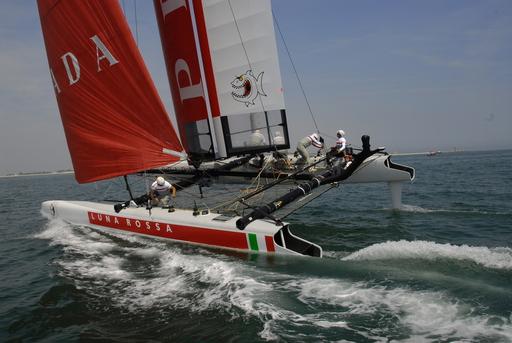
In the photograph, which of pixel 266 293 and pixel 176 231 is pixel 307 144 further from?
pixel 266 293

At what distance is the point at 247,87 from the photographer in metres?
9.45

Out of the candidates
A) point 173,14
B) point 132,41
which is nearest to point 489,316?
point 132,41

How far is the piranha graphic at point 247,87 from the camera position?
940 cm

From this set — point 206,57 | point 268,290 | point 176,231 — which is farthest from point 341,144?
point 268,290

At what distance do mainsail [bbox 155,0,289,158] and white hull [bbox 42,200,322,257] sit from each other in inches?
105

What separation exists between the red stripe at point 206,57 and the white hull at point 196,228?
3.03 meters

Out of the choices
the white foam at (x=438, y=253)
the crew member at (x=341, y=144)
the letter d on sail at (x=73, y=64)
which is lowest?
the white foam at (x=438, y=253)

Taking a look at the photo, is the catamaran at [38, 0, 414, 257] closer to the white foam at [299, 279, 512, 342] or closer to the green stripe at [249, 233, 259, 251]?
the green stripe at [249, 233, 259, 251]

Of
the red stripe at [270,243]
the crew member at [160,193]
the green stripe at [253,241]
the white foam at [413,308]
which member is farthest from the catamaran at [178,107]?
the white foam at [413,308]

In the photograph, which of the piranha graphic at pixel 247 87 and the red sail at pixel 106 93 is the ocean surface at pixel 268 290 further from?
the piranha graphic at pixel 247 87

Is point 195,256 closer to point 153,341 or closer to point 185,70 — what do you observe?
point 153,341

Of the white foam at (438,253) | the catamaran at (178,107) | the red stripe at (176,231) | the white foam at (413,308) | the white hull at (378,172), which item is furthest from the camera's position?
the white hull at (378,172)

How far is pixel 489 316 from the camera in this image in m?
3.79

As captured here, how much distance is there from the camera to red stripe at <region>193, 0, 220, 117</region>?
9.33m
